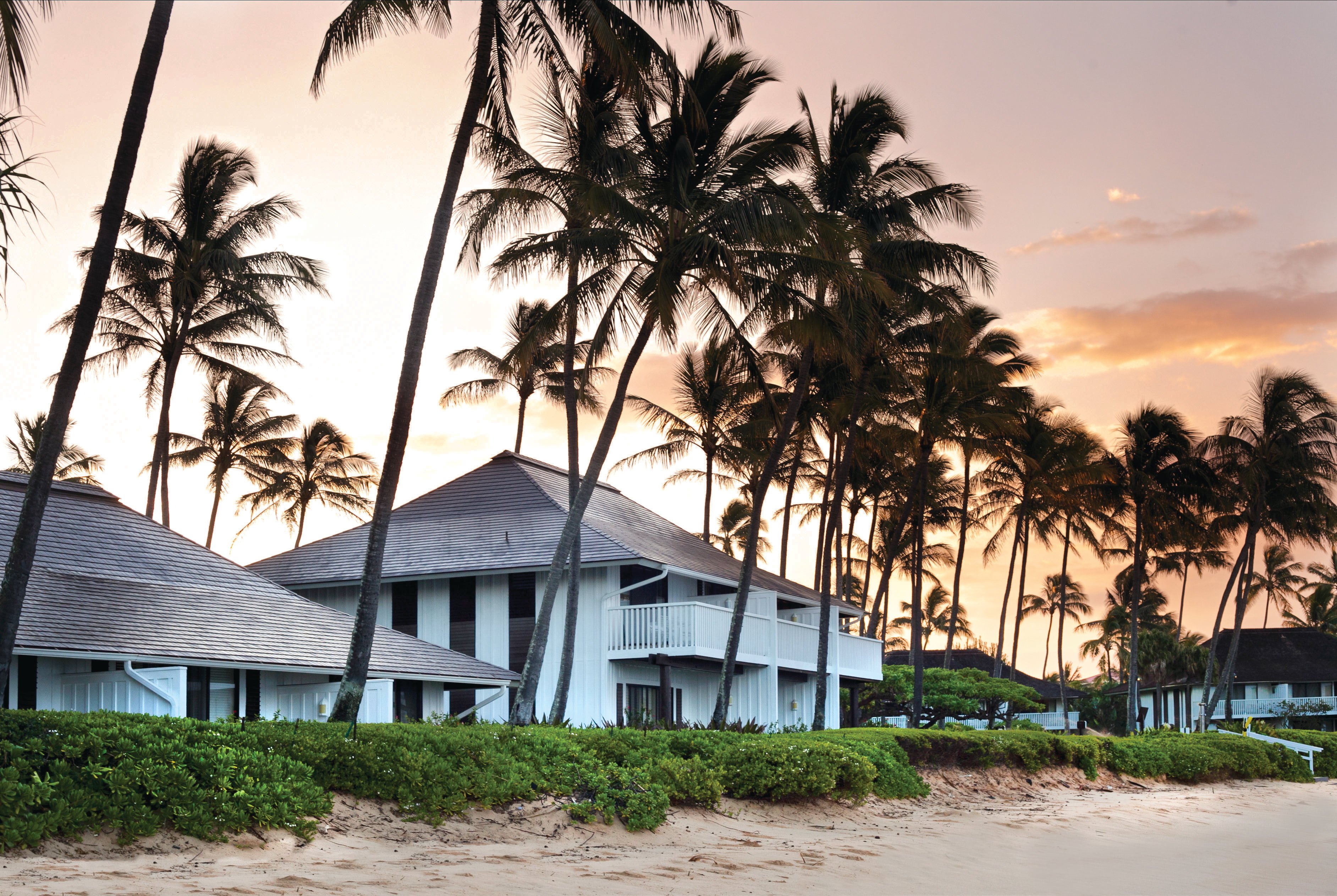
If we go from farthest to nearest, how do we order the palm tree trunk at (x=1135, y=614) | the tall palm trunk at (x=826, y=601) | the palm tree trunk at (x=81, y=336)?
the palm tree trunk at (x=1135, y=614) < the tall palm trunk at (x=826, y=601) < the palm tree trunk at (x=81, y=336)

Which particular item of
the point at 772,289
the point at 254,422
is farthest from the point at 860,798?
the point at 254,422

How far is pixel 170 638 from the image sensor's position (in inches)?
704

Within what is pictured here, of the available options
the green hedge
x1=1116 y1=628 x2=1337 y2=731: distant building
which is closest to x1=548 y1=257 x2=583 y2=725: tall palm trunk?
the green hedge

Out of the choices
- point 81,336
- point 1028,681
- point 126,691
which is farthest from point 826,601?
point 1028,681

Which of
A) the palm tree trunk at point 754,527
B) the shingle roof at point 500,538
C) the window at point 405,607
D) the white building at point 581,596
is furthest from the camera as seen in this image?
the window at point 405,607

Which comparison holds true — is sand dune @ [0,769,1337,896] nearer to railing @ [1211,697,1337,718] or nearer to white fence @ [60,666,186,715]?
white fence @ [60,666,186,715]

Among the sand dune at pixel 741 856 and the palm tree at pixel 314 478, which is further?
the palm tree at pixel 314 478

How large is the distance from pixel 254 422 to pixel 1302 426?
38243 mm

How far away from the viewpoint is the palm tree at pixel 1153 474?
4650cm

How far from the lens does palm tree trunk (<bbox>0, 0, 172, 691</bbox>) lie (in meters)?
10.8

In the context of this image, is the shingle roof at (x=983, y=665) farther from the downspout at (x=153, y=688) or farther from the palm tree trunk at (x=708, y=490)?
the downspout at (x=153, y=688)

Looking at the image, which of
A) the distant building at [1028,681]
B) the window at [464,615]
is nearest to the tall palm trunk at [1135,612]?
the distant building at [1028,681]

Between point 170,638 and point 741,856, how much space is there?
9825 mm

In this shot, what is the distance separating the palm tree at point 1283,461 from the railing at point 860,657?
62.3ft
